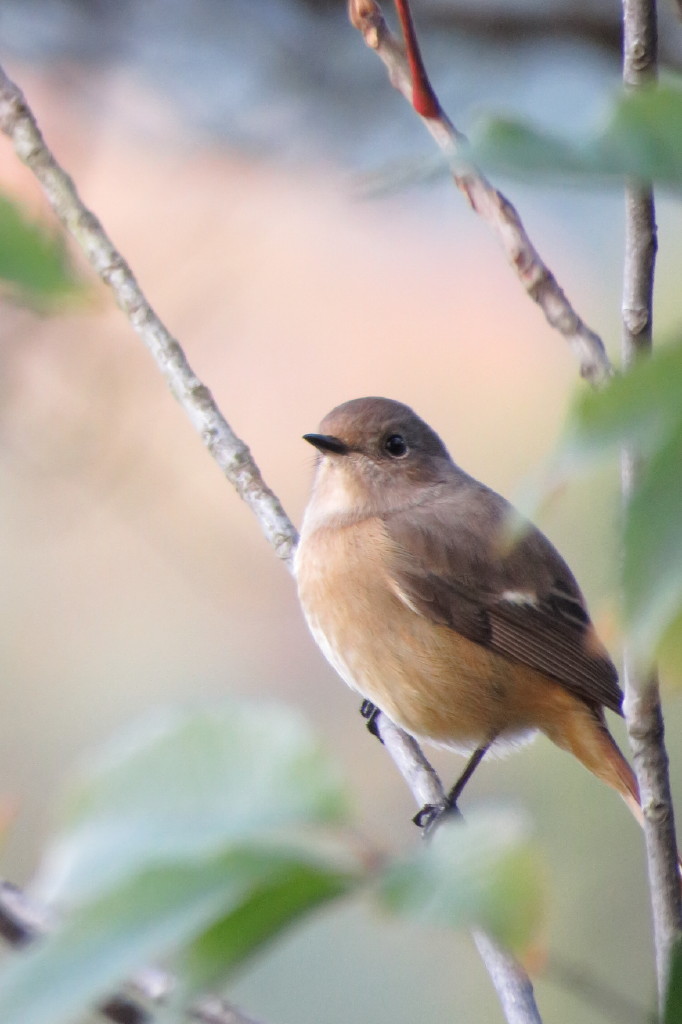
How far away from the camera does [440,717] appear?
250 cm

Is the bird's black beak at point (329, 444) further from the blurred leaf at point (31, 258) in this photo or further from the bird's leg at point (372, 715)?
the blurred leaf at point (31, 258)

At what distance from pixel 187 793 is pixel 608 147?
316 mm

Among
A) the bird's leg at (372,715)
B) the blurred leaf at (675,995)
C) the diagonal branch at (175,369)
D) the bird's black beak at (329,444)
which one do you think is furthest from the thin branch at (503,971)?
the bird's black beak at (329,444)

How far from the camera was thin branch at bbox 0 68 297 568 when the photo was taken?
1813mm

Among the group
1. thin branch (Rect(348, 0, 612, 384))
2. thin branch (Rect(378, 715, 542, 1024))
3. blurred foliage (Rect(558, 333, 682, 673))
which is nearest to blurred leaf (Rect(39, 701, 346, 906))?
blurred foliage (Rect(558, 333, 682, 673))

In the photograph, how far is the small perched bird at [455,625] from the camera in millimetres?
2514

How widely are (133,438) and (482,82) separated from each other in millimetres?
1839

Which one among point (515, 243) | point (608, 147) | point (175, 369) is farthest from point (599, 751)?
point (608, 147)

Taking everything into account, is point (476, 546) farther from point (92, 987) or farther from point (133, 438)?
point (92, 987)

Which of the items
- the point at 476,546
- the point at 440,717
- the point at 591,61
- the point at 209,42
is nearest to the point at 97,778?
the point at 440,717

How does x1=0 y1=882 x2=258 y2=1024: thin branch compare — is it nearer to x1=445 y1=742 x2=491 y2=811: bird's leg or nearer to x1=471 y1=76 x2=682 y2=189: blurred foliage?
x1=471 y1=76 x2=682 y2=189: blurred foliage

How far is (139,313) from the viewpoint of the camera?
2.07 metres

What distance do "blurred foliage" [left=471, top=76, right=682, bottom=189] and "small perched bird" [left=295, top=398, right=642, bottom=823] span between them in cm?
202

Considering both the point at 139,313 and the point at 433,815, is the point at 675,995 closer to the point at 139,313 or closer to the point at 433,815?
the point at 433,815
